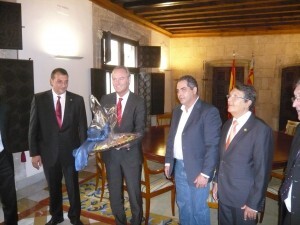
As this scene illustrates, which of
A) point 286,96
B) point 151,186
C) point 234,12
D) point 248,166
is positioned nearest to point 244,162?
point 248,166

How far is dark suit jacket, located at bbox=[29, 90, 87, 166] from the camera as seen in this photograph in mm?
2561

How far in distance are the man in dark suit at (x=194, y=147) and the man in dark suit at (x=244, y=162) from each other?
0.44 feet

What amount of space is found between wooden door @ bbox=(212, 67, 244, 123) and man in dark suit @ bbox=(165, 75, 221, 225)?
6.45m

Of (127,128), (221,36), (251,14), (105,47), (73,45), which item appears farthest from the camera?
(221,36)

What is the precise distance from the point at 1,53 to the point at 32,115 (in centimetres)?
141

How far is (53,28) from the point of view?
428cm

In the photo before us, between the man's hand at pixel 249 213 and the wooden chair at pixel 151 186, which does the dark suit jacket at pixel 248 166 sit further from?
the wooden chair at pixel 151 186

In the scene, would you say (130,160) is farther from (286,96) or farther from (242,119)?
(286,96)

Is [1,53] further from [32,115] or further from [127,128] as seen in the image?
[127,128]

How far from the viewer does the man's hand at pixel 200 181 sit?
2.09 meters

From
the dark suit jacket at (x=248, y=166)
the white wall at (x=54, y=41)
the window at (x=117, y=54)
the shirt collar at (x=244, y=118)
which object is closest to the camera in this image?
the dark suit jacket at (x=248, y=166)

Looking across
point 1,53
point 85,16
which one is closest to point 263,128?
point 1,53

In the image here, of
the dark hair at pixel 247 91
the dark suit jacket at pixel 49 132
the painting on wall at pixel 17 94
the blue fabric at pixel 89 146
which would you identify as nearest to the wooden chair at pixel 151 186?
the blue fabric at pixel 89 146

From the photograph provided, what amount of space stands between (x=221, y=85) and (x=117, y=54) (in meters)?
3.83
